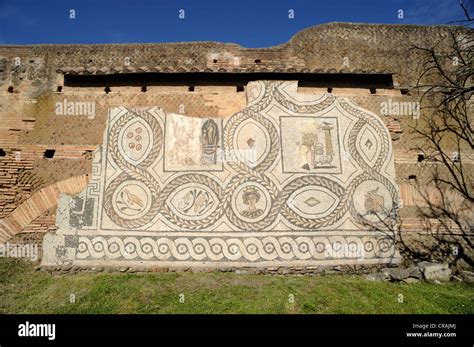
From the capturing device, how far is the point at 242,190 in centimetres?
652

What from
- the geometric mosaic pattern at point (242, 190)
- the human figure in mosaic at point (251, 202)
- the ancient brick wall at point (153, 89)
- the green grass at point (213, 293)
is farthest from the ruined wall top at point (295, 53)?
the green grass at point (213, 293)

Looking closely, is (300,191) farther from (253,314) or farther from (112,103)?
(112,103)

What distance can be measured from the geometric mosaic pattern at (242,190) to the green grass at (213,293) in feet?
1.32

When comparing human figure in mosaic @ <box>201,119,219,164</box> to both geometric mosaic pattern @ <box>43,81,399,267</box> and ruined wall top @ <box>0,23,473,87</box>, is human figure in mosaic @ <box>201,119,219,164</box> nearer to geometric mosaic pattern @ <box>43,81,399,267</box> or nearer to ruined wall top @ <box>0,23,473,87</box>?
geometric mosaic pattern @ <box>43,81,399,267</box>

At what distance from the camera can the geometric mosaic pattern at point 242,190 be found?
6.26m

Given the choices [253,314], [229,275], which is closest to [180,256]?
[229,275]

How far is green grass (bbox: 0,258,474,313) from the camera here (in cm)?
493

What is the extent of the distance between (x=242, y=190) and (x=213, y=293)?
1.93 metres

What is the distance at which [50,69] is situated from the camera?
734cm

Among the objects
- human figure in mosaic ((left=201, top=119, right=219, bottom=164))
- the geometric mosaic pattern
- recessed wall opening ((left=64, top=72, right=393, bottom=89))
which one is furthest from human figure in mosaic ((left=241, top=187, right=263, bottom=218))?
recessed wall opening ((left=64, top=72, right=393, bottom=89))

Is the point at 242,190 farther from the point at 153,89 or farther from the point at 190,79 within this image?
the point at 153,89

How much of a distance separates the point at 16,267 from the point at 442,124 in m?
8.17

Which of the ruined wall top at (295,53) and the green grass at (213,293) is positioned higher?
the ruined wall top at (295,53)

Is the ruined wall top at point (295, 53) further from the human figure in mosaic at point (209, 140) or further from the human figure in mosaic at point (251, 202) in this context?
the human figure in mosaic at point (251, 202)
